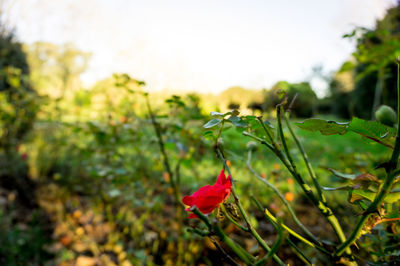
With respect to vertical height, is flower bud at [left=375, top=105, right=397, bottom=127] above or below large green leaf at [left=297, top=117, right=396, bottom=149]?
above

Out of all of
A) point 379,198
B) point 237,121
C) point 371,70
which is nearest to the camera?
point 379,198

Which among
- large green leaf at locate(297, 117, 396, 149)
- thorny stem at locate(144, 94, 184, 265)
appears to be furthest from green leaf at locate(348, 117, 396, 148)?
thorny stem at locate(144, 94, 184, 265)

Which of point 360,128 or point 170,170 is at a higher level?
point 360,128

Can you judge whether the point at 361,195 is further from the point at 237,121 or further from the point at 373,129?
the point at 237,121

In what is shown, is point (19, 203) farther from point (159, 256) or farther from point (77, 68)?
point (77, 68)

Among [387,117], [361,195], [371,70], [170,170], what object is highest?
[371,70]

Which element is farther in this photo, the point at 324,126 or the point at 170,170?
the point at 170,170

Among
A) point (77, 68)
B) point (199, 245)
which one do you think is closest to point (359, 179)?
point (199, 245)

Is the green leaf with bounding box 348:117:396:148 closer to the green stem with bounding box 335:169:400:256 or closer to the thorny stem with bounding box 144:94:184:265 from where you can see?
the green stem with bounding box 335:169:400:256

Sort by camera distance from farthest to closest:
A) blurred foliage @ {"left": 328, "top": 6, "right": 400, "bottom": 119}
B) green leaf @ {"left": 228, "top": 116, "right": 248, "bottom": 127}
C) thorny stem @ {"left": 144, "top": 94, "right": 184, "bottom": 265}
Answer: thorny stem @ {"left": 144, "top": 94, "right": 184, "bottom": 265} → blurred foliage @ {"left": 328, "top": 6, "right": 400, "bottom": 119} → green leaf @ {"left": 228, "top": 116, "right": 248, "bottom": 127}

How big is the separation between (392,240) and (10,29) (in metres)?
5.12

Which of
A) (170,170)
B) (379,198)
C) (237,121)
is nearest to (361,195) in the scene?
(379,198)

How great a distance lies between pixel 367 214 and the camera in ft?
0.87

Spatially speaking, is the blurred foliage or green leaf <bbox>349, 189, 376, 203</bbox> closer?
green leaf <bbox>349, 189, 376, 203</bbox>
